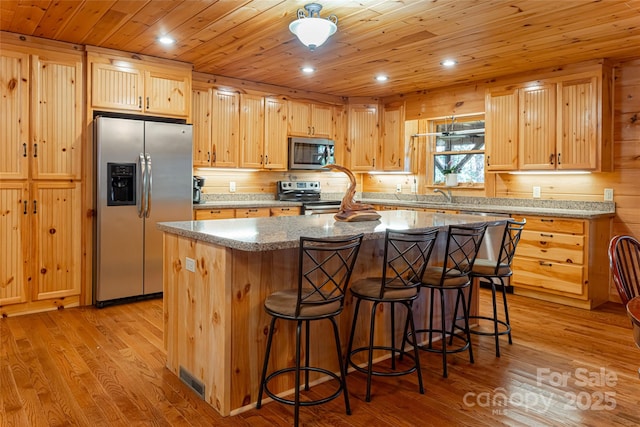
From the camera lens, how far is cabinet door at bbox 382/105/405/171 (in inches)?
243

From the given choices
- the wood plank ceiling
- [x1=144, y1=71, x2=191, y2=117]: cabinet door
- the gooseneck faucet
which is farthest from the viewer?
the gooseneck faucet

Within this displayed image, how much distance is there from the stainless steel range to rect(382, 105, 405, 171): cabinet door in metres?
0.95

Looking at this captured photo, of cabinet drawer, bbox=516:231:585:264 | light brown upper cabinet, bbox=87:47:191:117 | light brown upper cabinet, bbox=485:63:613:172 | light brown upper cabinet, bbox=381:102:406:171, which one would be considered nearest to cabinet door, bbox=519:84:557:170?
light brown upper cabinet, bbox=485:63:613:172

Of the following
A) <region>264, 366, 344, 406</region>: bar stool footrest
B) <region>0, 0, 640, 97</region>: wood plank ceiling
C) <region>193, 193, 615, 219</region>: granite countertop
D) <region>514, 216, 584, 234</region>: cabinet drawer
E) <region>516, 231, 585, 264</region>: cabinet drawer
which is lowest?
→ <region>264, 366, 344, 406</region>: bar stool footrest

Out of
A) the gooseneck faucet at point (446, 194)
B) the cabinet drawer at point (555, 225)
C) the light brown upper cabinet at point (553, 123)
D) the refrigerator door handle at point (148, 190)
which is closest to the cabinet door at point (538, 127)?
the light brown upper cabinet at point (553, 123)

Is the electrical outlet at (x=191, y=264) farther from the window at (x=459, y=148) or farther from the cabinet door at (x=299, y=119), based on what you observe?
the window at (x=459, y=148)

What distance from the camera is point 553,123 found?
459 cm

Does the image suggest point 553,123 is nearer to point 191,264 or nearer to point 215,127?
point 215,127

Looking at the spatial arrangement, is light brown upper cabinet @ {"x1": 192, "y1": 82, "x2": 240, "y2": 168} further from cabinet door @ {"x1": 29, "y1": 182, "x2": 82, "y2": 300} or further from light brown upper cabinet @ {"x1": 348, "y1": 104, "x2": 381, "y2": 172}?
light brown upper cabinet @ {"x1": 348, "y1": 104, "x2": 381, "y2": 172}

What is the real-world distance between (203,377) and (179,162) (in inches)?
99.4

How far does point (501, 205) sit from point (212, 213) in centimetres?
324

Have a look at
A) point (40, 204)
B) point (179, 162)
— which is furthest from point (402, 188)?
point (40, 204)

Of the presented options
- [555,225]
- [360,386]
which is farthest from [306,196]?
[360,386]

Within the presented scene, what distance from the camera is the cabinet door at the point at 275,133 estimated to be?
5.65m
